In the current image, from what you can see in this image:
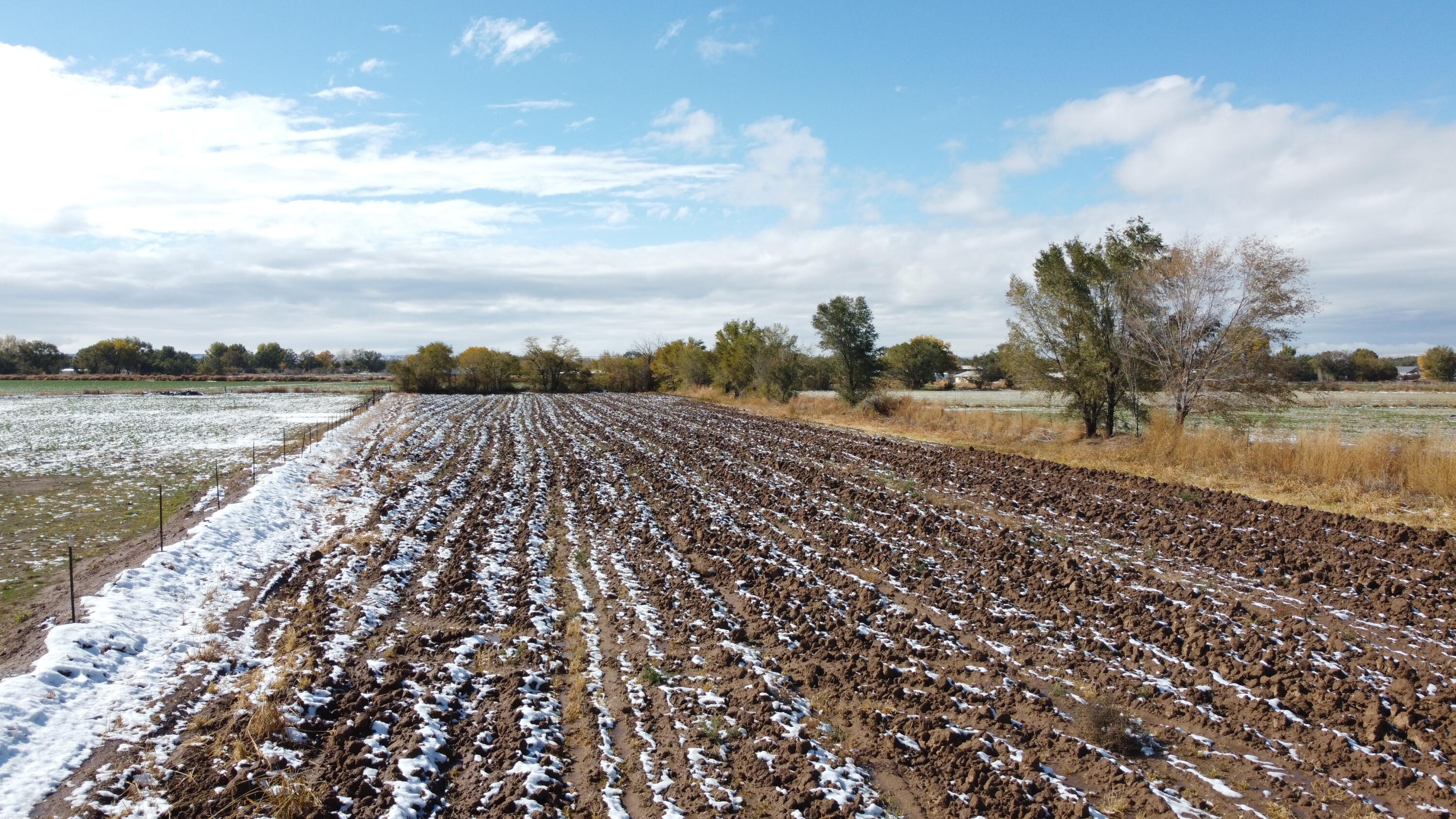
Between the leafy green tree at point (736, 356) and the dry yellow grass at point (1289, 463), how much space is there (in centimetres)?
3092

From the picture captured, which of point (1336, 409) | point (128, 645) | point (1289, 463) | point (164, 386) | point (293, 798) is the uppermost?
point (164, 386)

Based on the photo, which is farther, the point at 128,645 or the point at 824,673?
the point at 128,645

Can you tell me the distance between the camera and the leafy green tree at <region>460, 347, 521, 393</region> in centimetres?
8294

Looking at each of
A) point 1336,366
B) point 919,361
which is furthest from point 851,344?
point 1336,366

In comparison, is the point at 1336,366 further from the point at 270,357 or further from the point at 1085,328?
the point at 270,357

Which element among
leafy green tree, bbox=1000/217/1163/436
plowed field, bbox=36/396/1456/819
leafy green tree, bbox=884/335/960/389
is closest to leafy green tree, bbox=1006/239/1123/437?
leafy green tree, bbox=1000/217/1163/436

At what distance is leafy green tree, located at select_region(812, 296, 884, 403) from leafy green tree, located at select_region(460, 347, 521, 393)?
51.6 metres

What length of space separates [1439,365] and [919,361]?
5711 cm

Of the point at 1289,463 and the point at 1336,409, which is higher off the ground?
the point at 1336,409

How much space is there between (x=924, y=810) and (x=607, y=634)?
4381mm

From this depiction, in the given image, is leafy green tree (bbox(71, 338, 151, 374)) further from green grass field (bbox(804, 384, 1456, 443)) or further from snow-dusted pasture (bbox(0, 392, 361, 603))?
green grass field (bbox(804, 384, 1456, 443))

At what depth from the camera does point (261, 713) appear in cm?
622

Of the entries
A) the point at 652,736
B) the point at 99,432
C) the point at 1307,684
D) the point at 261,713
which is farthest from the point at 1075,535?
the point at 99,432

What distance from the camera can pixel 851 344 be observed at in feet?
137
